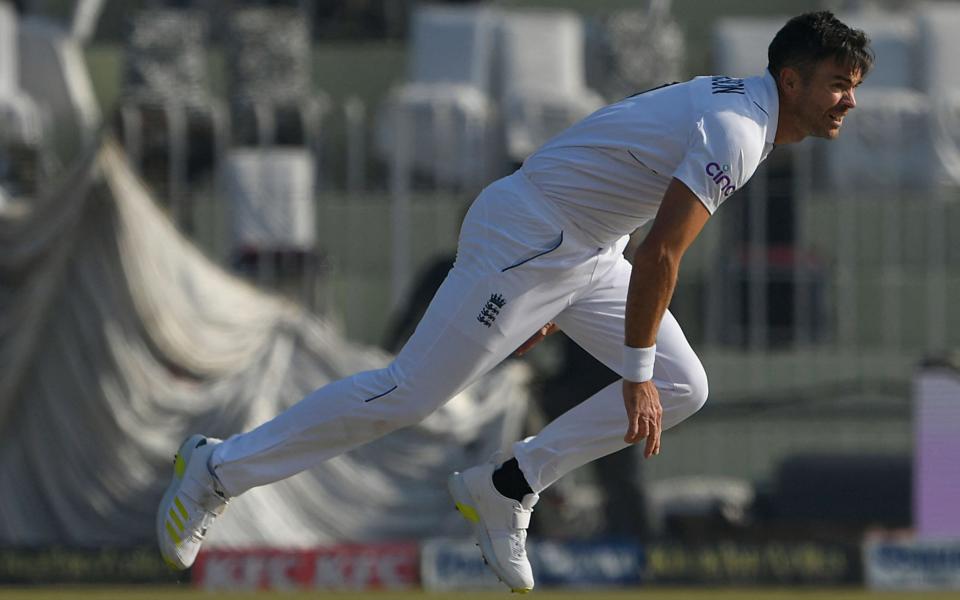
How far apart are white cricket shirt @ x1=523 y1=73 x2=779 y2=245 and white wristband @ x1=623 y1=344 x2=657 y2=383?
0.50 m

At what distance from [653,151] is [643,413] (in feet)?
2.91

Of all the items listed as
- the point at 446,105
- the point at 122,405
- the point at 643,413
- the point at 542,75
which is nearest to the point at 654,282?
the point at 643,413

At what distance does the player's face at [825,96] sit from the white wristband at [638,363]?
36.2 inches

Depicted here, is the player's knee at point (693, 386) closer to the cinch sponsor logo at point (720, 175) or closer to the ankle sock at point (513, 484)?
the ankle sock at point (513, 484)

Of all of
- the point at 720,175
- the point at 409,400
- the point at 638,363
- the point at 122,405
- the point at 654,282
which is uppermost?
the point at 720,175

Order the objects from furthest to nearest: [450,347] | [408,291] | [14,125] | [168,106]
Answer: [14,125]
[168,106]
[408,291]
[450,347]

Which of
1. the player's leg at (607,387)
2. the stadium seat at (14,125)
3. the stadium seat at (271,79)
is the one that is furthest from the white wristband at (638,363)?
the stadium seat at (271,79)

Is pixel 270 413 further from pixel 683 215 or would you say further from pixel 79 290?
pixel 683 215

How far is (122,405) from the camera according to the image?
1441 centimetres

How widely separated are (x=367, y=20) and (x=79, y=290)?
1342 cm

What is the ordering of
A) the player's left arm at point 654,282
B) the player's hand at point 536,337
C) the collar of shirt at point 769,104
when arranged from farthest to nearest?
the player's hand at point 536,337 < the collar of shirt at point 769,104 < the player's left arm at point 654,282

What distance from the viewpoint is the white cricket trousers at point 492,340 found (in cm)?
711

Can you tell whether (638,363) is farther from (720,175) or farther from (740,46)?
(740,46)

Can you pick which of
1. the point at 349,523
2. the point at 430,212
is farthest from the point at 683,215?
the point at 430,212
